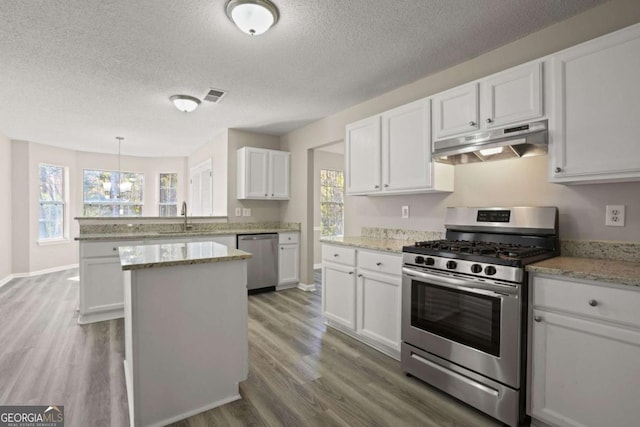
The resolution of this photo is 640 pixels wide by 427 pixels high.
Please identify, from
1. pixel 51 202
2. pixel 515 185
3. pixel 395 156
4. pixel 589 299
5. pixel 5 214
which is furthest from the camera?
pixel 51 202

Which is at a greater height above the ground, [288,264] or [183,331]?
[183,331]

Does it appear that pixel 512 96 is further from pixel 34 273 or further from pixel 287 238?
→ pixel 34 273

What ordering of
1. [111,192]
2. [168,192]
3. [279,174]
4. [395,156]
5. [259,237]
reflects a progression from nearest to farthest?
[395,156] < [259,237] < [279,174] < [111,192] < [168,192]

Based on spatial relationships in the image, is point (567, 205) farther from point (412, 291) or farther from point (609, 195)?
point (412, 291)

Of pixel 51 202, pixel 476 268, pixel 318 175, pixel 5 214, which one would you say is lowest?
pixel 476 268

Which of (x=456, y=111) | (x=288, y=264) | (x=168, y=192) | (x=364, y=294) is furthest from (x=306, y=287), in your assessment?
(x=168, y=192)

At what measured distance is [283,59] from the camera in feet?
8.76

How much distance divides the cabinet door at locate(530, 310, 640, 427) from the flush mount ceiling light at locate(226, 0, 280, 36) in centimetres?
233

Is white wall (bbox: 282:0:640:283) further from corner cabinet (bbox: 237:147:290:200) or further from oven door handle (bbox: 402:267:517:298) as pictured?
corner cabinet (bbox: 237:147:290:200)

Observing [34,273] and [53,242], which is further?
[53,242]

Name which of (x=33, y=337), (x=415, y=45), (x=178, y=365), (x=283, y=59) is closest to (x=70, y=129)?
(x=33, y=337)

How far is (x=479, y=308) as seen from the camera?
1.88 metres

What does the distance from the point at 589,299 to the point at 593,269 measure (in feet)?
0.57

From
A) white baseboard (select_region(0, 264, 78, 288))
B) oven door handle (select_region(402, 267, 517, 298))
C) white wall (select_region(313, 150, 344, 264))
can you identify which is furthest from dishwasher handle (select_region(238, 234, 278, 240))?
white baseboard (select_region(0, 264, 78, 288))
